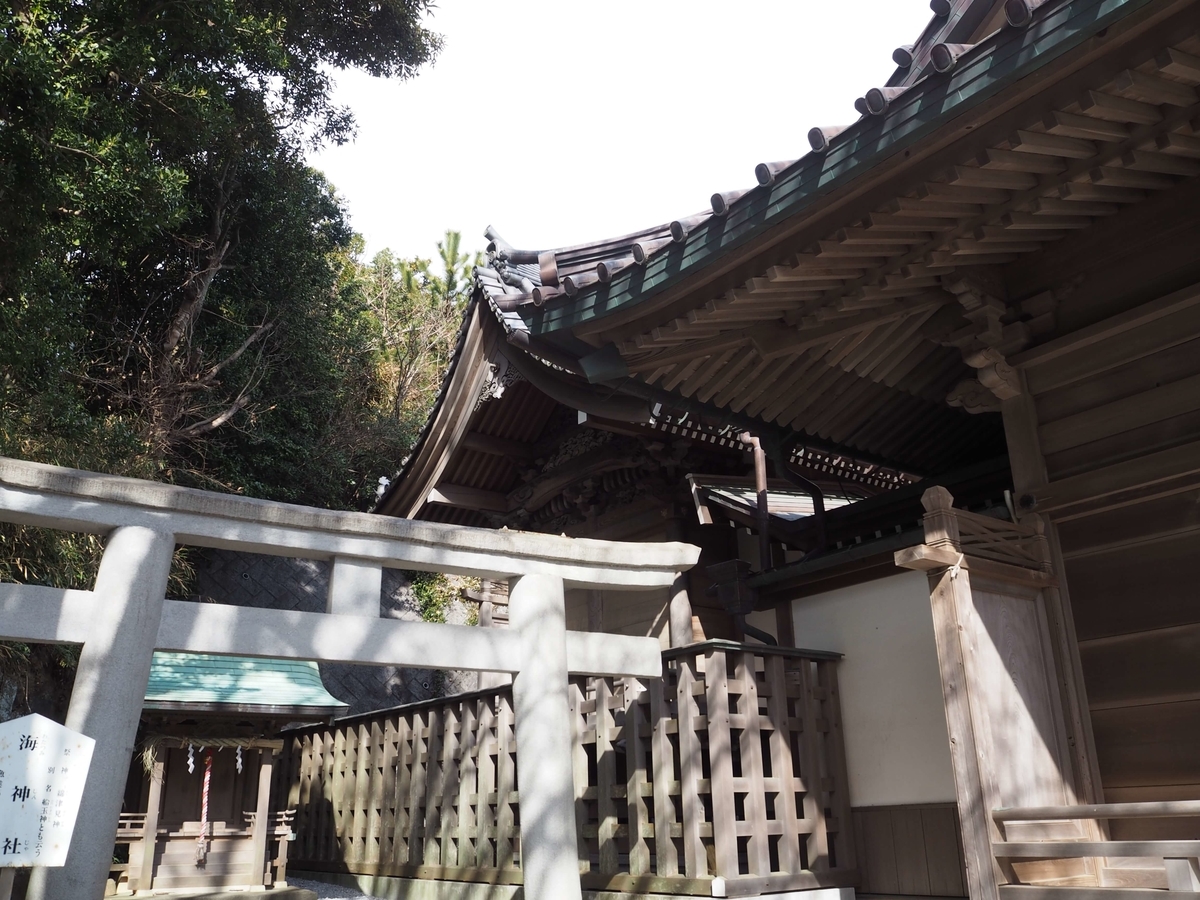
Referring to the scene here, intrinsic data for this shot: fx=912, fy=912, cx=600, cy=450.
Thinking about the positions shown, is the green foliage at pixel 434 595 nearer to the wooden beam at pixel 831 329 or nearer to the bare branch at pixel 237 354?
the bare branch at pixel 237 354

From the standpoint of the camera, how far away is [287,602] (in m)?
20.4

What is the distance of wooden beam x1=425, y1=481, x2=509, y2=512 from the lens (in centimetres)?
913

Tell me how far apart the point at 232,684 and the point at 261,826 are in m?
1.56

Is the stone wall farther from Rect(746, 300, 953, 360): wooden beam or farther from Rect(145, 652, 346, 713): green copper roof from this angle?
Rect(746, 300, 953, 360): wooden beam

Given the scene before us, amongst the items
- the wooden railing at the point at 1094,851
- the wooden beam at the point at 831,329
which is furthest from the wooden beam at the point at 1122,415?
the wooden railing at the point at 1094,851

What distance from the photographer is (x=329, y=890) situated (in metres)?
9.85

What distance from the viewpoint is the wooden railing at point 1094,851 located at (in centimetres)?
371

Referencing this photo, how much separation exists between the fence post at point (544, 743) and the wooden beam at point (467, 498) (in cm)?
397

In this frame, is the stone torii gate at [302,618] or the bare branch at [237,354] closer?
the stone torii gate at [302,618]

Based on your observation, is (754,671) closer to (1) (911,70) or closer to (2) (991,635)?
(2) (991,635)

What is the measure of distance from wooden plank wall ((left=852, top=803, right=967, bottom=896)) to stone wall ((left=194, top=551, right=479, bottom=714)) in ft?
45.1

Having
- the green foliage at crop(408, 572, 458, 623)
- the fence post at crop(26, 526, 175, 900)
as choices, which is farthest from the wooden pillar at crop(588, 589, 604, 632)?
the green foliage at crop(408, 572, 458, 623)

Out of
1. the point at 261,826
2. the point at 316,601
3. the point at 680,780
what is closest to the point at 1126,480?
the point at 680,780

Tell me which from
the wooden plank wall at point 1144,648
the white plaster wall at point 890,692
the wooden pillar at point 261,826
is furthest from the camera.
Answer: the wooden pillar at point 261,826
